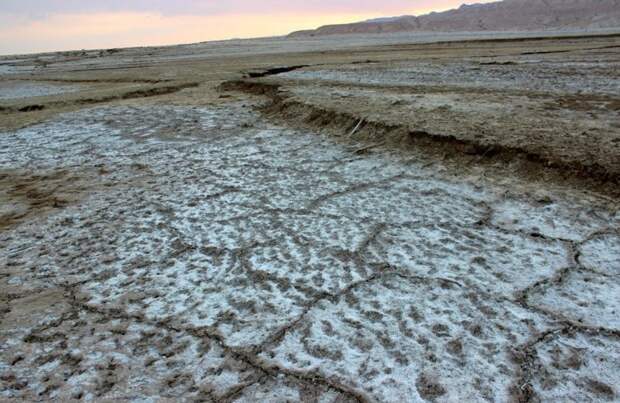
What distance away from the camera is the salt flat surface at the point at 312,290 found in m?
0.91

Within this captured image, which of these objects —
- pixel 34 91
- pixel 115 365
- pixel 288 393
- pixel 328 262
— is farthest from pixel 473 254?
pixel 34 91

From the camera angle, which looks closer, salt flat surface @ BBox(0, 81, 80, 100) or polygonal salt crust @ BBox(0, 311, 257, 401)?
polygonal salt crust @ BBox(0, 311, 257, 401)

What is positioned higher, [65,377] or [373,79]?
[373,79]

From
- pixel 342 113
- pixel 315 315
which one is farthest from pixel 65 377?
pixel 342 113

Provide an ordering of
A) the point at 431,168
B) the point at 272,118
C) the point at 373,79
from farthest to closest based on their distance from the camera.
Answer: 1. the point at 373,79
2. the point at 272,118
3. the point at 431,168

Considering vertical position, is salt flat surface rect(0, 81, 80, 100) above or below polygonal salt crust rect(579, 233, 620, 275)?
above

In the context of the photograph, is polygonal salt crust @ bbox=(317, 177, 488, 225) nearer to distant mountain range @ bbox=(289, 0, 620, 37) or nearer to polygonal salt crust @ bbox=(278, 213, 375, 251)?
polygonal salt crust @ bbox=(278, 213, 375, 251)

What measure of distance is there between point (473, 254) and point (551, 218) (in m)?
0.39

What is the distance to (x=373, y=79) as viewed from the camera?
4.80 metres

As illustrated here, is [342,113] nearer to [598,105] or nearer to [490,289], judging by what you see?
[598,105]

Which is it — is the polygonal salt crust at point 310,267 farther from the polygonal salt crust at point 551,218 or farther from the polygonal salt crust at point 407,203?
the polygonal salt crust at point 551,218

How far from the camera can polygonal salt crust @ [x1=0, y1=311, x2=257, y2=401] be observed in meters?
0.89

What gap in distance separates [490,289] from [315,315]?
444 millimetres

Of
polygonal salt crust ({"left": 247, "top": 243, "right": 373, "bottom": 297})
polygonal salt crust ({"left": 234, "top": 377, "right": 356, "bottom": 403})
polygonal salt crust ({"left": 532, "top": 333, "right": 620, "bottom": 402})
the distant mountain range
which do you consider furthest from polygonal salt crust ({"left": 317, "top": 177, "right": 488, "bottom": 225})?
the distant mountain range
